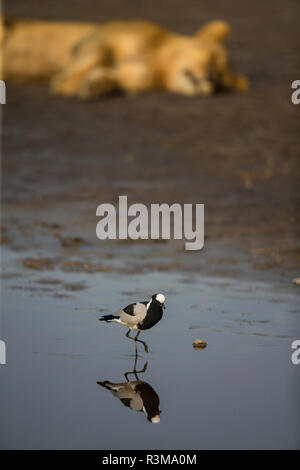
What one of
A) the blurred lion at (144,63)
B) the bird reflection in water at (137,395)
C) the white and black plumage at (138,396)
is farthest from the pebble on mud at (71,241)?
the blurred lion at (144,63)

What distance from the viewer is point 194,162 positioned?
9883 mm

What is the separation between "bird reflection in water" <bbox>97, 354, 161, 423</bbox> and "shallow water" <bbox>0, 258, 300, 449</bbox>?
3 centimetres

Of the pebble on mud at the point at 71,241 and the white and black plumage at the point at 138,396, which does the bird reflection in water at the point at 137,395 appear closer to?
A: the white and black plumage at the point at 138,396

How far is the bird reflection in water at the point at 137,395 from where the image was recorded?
4.20 meters

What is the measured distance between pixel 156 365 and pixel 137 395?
1.31 ft

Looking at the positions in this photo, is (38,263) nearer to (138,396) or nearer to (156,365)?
(156,365)

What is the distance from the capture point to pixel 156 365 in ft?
15.6

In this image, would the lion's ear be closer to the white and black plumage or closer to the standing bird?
the standing bird

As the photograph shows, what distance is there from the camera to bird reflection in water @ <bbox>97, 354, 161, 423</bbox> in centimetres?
420

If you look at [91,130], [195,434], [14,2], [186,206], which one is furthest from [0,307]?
[14,2]

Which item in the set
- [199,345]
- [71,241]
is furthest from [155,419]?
[71,241]

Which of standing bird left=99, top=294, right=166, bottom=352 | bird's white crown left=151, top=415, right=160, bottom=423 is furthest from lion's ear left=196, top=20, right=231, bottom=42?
bird's white crown left=151, top=415, right=160, bottom=423
